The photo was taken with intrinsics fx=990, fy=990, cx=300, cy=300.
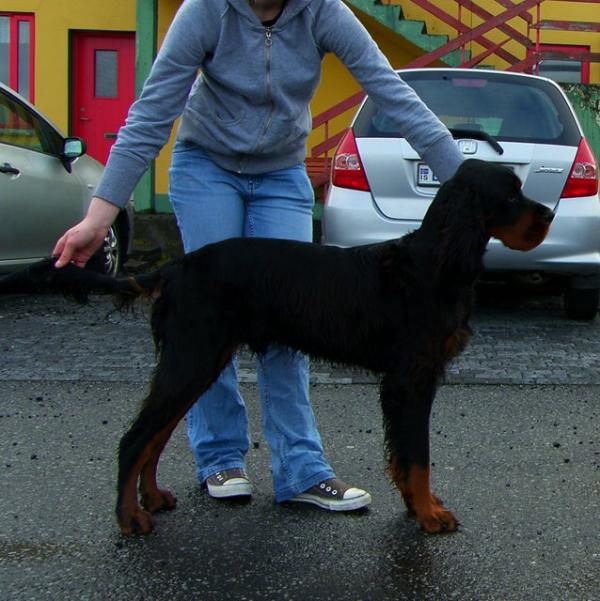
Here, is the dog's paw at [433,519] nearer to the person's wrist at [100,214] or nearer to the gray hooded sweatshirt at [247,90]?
the gray hooded sweatshirt at [247,90]

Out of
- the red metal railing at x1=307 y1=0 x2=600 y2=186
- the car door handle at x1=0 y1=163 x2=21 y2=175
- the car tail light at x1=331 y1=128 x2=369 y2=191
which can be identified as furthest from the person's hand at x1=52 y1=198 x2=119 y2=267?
the red metal railing at x1=307 y1=0 x2=600 y2=186

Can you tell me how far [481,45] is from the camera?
13484 mm

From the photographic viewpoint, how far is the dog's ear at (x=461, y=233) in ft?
10.8

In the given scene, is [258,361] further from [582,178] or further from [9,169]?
[9,169]

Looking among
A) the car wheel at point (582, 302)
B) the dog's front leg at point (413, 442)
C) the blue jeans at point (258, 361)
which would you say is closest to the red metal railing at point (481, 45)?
the car wheel at point (582, 302)

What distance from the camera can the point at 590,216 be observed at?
7.05 metres

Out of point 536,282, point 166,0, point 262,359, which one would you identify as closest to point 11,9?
point 166,0

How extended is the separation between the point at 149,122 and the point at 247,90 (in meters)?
0.37

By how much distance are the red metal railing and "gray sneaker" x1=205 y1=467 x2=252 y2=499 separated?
8018mm

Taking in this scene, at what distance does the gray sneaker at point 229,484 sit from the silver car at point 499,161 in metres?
3.42

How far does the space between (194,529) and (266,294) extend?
2.90 ft

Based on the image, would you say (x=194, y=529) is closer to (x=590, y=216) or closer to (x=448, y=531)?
(x=448, y=531)

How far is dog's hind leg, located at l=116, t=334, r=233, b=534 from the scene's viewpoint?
3.41 metres

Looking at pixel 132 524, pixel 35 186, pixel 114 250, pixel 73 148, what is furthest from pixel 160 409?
pixel 114 250
